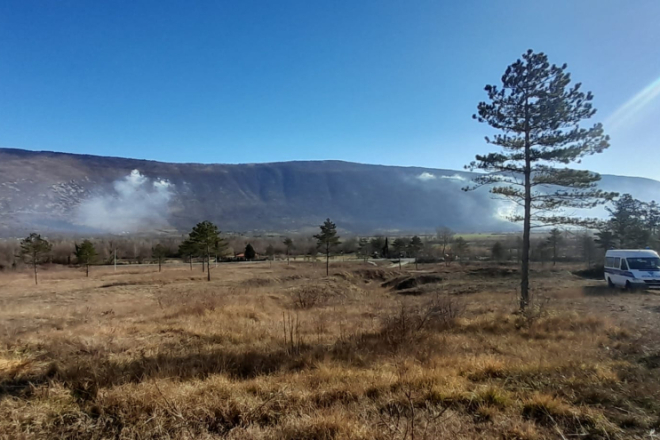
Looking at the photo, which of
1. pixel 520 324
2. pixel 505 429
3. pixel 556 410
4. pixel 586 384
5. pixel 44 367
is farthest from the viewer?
pixel 520 324

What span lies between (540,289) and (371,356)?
2405 cm

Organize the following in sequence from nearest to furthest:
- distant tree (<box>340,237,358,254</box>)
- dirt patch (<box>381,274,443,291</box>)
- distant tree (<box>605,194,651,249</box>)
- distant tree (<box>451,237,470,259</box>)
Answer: dirt patch (<box>381,274,443,291</box>) → distant tree (<box>605,194,651,249</box>) → distant tree (<box>451,237,470,259</box>) → distant tree (<box>340,237,358,254</box>)

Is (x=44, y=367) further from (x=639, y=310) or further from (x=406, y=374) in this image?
(x=639, y=310)

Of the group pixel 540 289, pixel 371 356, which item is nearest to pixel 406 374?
pixel 371 356

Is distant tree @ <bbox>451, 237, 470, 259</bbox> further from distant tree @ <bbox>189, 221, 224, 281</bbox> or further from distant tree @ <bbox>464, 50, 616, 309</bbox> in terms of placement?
distant tree @ <bbox>464, 50, 616, 309</bbox>

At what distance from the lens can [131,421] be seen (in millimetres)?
3973

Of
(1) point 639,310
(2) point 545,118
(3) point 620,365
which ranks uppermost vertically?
(2) point 545,118

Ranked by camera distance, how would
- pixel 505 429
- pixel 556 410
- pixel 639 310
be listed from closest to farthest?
pixel 505 429 < pixel 556 410 < pixel 639 310

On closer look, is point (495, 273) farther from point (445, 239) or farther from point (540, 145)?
point (445, 239)

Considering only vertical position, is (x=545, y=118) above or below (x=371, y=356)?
above

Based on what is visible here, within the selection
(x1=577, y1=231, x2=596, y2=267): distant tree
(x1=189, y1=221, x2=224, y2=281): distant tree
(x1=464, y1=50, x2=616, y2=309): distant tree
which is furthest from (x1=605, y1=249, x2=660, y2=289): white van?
(x1=189, y1=221, x2=224, y2=281): distant tree

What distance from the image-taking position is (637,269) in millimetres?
22391

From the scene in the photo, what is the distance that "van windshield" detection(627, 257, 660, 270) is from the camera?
73.0 feet

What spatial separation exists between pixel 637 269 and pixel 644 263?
0.68m
